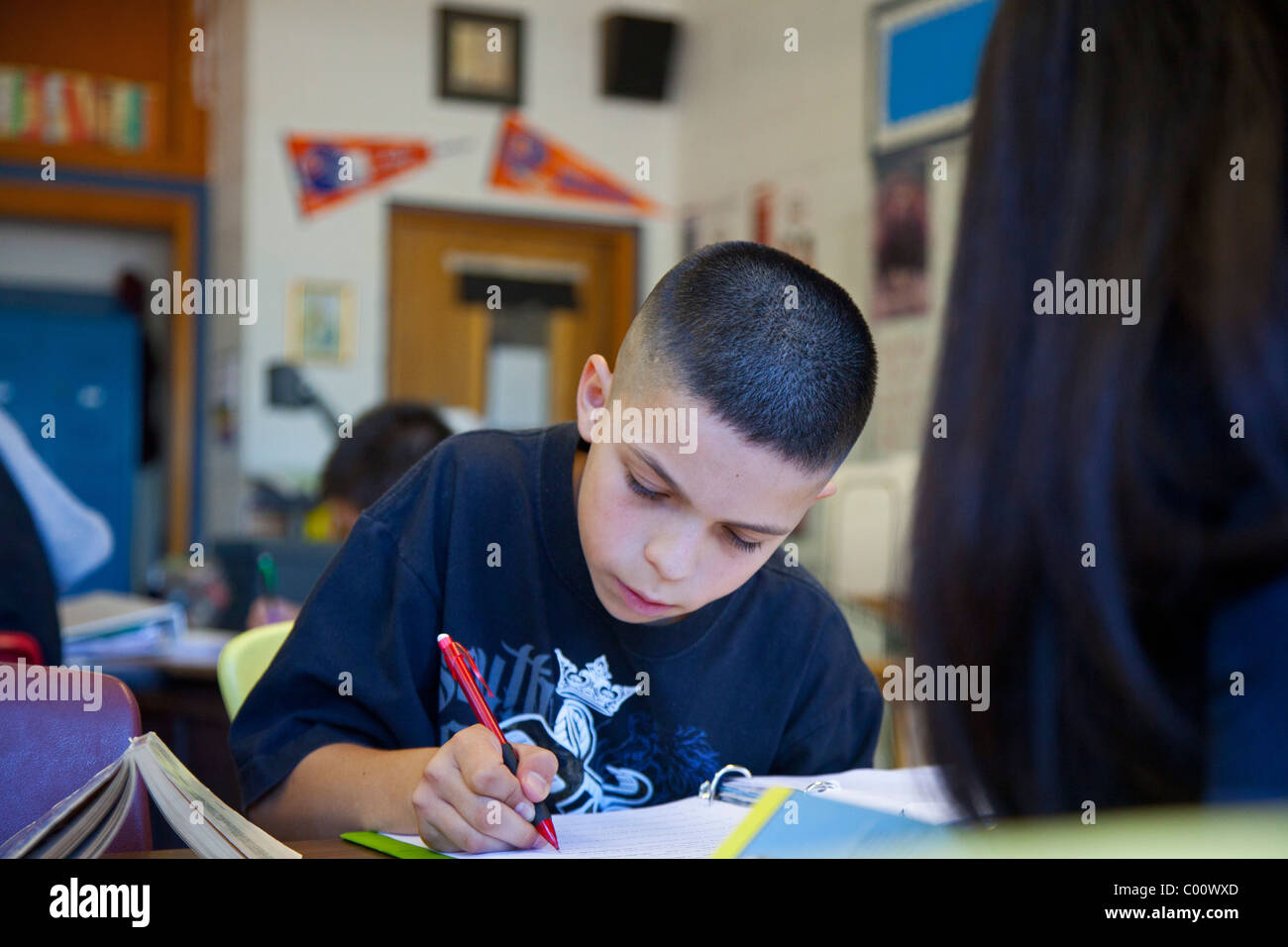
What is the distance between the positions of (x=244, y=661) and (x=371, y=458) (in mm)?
1064

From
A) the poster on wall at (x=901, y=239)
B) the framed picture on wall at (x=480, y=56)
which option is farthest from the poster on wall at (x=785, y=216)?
the framed picture on wall at (x=480, y=56)

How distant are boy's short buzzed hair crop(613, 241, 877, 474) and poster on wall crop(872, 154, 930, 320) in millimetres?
2795

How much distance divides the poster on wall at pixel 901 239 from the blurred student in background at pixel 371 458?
6.04 feet

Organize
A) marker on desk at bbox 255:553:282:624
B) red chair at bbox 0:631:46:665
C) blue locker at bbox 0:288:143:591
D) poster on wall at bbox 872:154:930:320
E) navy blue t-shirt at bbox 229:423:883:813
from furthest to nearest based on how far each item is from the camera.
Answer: blue locker at bbox 0:288:143:591, poster on wall at bbox 872:154:930:320, marker on desk at bbox 255:553:282:624, red chair at bbox 0:631:46:665, navy blue t-shirt at bbox 229:423:883:813

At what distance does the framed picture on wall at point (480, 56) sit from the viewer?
4.82 metres

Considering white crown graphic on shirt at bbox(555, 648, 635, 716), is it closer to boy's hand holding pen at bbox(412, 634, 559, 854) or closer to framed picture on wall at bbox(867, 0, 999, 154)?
boy's hand holding pen at bbox(412, 634, 559, 854)

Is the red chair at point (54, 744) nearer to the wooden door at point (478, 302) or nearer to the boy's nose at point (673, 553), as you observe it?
the boy's nose at point (673, 553)

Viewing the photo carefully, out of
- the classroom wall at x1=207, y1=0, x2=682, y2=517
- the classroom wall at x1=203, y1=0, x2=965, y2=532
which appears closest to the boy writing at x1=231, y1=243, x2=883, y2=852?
the classroom wall at x1=203, y1=0, x2=965, y2=532

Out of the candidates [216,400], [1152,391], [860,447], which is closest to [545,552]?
[1152,391]

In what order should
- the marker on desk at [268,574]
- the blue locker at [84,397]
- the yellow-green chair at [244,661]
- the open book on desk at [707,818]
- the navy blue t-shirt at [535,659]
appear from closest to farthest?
the open book on desk at [707,818]
the navy blue t-shirt at [535,659]
the yellow-green chair at [244,661]
the marker on desk at [268,574]
the blue locker at [84,397]

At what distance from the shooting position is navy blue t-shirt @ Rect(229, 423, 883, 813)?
3.36 ft

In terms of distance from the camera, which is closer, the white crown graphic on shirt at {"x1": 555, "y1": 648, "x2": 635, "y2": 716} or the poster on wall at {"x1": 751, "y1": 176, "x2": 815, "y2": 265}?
the white crown graphic on shirt at {"x1": 555, "y1": 648, "x2": 635, "y2": 716}

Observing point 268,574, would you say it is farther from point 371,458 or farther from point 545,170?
point 545,170
